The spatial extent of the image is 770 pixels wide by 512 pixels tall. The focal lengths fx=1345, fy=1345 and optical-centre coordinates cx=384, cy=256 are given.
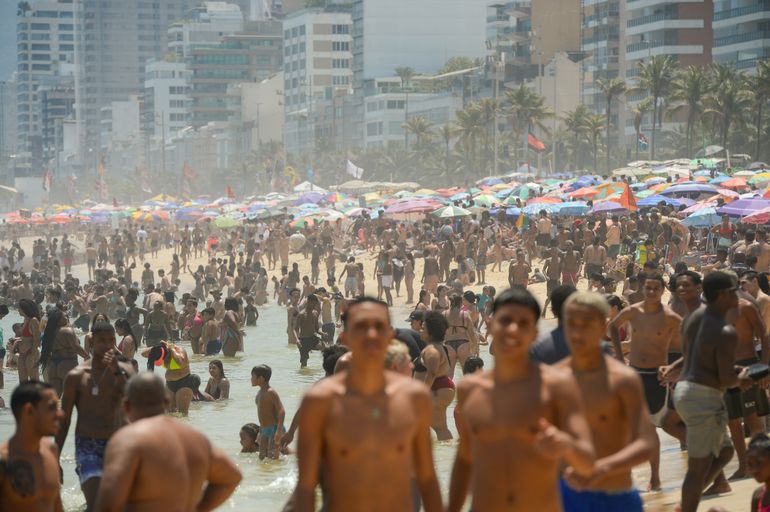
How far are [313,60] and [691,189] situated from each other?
9967 centimetres

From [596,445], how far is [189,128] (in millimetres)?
154269

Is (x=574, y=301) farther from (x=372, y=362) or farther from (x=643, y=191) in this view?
(x=643, y=191)

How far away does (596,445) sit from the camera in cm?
455

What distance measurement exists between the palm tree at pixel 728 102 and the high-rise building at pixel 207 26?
122307 millimetres

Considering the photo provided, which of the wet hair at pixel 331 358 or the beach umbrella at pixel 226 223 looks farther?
the beach umbrella at pixel 226 223

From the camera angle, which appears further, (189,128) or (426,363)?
(189,128)

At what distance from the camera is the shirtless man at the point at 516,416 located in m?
4.26

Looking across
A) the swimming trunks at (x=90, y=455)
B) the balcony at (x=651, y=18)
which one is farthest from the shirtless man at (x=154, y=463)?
the balcony at (x=651, y=18)

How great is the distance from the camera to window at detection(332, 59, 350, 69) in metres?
129

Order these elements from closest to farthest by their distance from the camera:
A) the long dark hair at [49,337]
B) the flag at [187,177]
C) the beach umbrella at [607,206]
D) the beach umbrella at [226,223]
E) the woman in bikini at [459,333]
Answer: the long dark hair at [49,337] < the woman in bikini at [459,333] < the beach umbrella at [607,206] < the beach umbrella at [226,223] < the flag at [187,177]

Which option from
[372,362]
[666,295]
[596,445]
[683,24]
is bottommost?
[666,295]

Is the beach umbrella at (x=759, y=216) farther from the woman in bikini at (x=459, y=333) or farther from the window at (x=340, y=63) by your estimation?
the window at (x=340, y=63)

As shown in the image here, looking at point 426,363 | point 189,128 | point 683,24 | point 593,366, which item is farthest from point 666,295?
A: point 189,128

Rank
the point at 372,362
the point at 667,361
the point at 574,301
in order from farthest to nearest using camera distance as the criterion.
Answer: the point at 667,361, the point at 574,301, the point at 372,362
